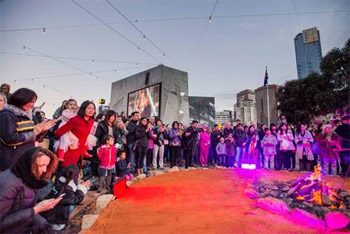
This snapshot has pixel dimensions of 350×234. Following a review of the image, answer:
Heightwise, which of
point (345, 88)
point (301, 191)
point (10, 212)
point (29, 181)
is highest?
point (345, 88)

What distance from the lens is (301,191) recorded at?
397 centimetres

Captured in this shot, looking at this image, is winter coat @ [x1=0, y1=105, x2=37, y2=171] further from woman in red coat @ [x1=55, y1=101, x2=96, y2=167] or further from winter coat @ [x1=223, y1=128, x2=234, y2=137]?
winter coat @ [x1=223, y1=128, x2=234, y2=137]

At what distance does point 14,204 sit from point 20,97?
1177 millimetres

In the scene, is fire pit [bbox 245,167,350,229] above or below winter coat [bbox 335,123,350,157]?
below

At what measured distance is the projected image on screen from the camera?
1678cm

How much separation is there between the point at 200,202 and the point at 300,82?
1940cm

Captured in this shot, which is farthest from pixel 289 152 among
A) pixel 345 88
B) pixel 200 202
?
pixel 345 88

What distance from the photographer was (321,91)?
1677cm

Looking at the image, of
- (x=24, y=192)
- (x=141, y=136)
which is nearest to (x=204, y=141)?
(x=141, y=136)

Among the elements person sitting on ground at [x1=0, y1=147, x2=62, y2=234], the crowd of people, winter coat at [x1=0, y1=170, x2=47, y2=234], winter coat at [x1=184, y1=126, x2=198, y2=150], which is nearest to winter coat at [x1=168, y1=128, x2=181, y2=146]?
the crowd of people

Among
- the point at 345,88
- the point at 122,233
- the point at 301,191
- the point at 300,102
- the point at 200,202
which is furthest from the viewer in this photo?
the point at 300,102

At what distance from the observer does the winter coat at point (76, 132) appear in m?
3.12

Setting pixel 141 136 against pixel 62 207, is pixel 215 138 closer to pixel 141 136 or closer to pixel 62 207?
pixel 141 136

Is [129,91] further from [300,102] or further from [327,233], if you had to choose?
[327,233]
